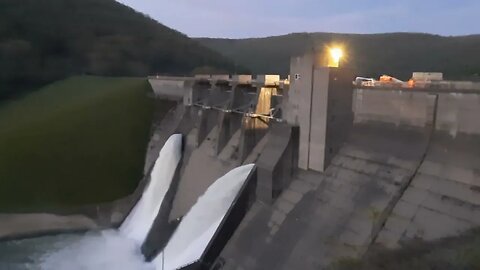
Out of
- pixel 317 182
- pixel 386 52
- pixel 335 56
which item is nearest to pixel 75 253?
pixel 317 182

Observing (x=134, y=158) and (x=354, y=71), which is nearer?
(x=354, y=71)

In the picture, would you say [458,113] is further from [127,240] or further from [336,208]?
[127,240]

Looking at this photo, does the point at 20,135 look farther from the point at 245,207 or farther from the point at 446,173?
the point at 446,173

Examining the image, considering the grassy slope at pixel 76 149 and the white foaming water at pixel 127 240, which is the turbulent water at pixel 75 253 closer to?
the white foaming water at pixel 127 240

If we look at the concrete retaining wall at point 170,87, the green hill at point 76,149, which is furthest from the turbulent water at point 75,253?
the concrete retaining wall at point 170,87

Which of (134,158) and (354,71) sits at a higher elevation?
(354,71)

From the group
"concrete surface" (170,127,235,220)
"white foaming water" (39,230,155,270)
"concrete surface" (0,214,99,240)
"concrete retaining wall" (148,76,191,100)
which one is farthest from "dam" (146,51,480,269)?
"concrete retaining wall" (148,76,191,100)

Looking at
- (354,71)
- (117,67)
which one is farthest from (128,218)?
(117,67)
